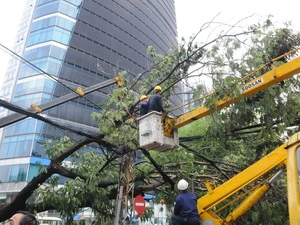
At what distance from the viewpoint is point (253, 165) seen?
163 inches

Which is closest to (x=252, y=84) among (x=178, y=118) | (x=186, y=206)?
(x=178, y=118)

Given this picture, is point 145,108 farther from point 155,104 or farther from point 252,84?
point 252,84

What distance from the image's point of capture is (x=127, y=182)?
6.40m

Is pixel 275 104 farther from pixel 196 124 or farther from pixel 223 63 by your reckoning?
pixel 196 124

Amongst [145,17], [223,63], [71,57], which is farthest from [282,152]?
[145,17]

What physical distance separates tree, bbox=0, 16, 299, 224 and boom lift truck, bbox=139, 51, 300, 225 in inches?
14.8

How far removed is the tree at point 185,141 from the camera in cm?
586

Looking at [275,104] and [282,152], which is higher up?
[275,104]

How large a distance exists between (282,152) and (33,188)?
587 centimetres

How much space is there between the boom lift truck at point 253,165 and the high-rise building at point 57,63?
2001cm

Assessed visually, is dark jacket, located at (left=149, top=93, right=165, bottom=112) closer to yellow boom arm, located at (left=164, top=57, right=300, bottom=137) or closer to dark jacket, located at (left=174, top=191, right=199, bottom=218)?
yellow boom arm, located at (left=164, top=57, right=300, bottom=137)

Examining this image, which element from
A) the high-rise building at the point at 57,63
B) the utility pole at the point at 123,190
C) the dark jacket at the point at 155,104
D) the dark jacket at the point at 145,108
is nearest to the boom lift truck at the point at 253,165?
the dark jacket at the point at 155,104

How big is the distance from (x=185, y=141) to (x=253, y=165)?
10.2ft

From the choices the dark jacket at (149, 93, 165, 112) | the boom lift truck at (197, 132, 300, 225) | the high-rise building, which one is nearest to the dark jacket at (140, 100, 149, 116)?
the dark jacket at (149, 93, 165, 112)
